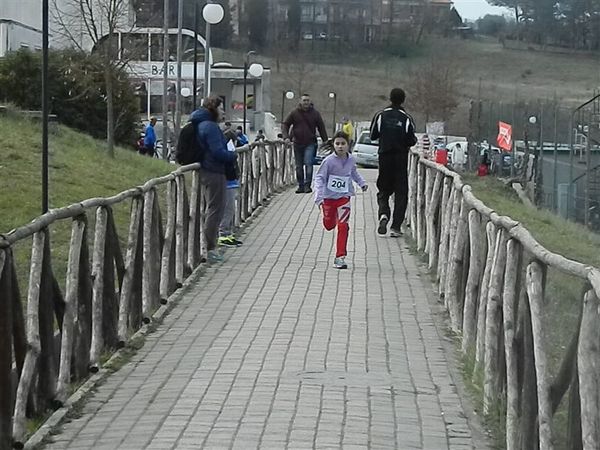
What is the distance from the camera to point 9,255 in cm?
670

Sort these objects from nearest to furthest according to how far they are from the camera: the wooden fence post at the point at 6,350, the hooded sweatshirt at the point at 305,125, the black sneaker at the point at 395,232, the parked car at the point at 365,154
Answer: the wooden fence post at the point at 6,350 → the black sneaker at the point at 395,232 → the hooded sweatshirt at the point at 305,125 → the parked car at the point at 365,154

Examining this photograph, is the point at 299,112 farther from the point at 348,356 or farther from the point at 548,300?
the point at 548,300

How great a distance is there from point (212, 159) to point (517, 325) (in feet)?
23.9

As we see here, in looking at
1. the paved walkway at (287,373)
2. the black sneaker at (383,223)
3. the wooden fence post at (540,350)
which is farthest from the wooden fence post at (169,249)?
the wooden fence post at (540,350)

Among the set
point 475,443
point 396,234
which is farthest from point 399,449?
point 396,234

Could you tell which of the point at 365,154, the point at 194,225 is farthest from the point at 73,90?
the point at 194,225

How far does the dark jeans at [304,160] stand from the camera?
73.0ft

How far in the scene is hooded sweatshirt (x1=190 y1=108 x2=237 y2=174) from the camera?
45.5 feet

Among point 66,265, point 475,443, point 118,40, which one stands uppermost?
point 118,40

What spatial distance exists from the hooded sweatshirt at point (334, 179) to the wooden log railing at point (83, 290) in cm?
159

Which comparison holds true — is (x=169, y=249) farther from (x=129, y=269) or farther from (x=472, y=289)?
(x=472, y=289)

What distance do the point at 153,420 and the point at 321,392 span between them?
115 centimetres

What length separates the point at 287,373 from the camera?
8711mm

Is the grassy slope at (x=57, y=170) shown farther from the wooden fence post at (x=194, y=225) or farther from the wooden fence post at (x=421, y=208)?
the wooden fence post at (x=421, y=208)
